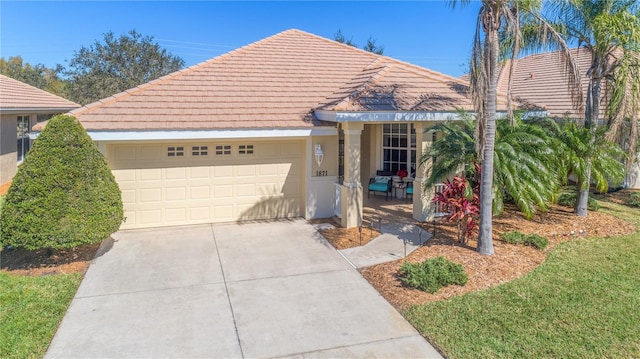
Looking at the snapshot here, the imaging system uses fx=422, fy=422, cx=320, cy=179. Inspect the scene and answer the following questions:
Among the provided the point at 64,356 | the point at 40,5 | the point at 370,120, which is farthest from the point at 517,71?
the point at 40,5

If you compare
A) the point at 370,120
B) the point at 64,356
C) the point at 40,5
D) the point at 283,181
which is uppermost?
the point at 40,5

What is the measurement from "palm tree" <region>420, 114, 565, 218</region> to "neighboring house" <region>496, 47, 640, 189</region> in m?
5.49

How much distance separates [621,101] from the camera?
10344mm

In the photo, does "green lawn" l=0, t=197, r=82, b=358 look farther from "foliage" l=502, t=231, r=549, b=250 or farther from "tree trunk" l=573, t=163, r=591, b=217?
"tree trunk" l=573, t=163, r=591, b=217

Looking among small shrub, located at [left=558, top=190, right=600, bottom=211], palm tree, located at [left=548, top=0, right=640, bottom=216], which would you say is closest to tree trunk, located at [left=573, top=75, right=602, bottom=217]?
palm tree, located at [left=548, top=0, right=640, bottom=216]

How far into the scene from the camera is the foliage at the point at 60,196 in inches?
307

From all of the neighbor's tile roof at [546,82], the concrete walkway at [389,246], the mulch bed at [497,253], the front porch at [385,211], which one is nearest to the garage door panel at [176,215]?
the concrete walkway at [389,246]

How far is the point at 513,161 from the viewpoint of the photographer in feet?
29.6

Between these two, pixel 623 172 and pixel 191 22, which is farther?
pixel 191 22

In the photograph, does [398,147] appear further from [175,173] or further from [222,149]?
[175,173]

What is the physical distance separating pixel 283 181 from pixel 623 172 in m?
8.99

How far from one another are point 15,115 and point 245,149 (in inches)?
518

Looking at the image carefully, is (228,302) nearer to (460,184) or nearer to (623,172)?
(460,184)

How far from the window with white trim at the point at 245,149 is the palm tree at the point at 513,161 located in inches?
190
